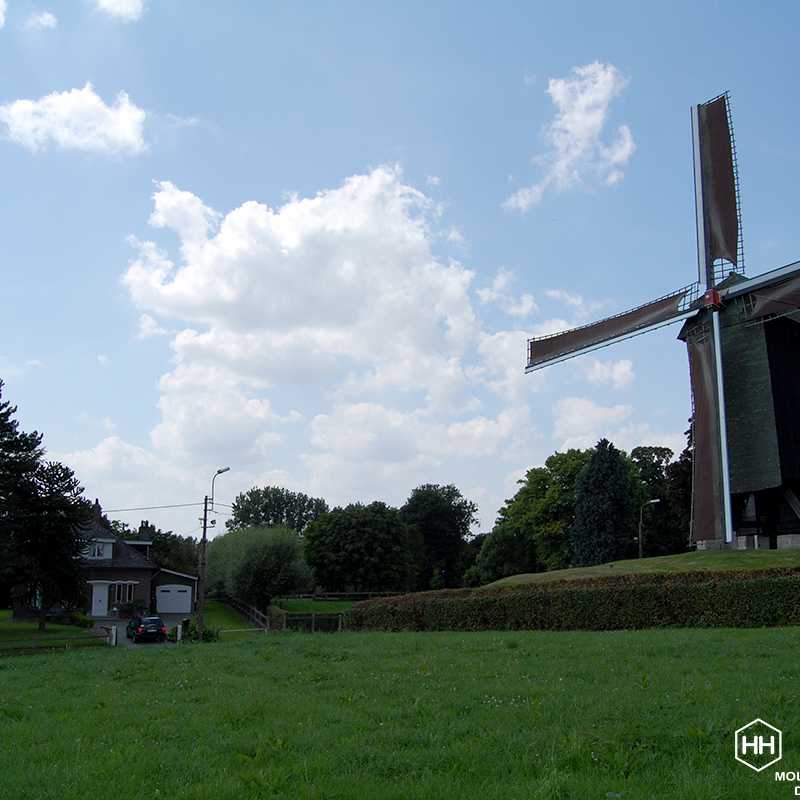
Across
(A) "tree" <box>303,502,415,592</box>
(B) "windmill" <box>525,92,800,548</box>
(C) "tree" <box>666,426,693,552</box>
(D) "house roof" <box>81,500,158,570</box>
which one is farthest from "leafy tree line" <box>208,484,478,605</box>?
(B) "windmill" <box>525,92,800,548</box>

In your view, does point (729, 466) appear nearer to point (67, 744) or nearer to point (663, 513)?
point (67, 744)

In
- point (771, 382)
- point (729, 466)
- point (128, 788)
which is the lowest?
point (128, 788)

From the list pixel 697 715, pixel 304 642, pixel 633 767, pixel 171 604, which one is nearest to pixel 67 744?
pixel 633 767

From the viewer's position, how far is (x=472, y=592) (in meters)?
34.4

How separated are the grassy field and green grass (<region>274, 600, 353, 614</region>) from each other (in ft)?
173

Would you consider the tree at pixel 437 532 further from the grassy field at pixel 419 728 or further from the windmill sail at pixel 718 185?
the grassy field at pixel 419 728

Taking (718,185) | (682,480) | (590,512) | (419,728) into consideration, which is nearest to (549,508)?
(590,512)

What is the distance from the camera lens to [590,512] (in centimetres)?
6512

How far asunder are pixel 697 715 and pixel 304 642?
16.8 metres

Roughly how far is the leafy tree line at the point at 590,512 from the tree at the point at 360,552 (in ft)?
26.9

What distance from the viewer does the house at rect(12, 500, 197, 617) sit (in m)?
63.1

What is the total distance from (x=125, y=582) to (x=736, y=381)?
155ft

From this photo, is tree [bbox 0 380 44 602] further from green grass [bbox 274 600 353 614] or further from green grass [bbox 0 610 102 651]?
green grass [bbox 274 600 353 614]

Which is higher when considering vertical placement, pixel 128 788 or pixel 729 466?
pixel 729 466
